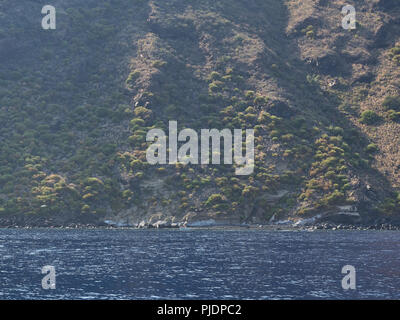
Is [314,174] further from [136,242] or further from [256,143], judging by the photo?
[136,242]

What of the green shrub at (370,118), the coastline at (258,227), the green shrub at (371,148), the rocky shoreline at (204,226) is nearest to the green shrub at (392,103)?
the green shrub at (370,118)

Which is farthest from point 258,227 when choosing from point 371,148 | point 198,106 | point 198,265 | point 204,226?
point 198,265

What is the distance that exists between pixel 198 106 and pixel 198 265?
242ft

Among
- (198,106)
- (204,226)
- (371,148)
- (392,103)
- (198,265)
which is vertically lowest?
(204,226)

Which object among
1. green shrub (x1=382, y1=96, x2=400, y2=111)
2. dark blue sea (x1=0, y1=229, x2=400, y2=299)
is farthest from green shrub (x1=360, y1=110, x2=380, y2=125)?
dark blue sea (x1=0, y1=229, x2=400, y2=299)

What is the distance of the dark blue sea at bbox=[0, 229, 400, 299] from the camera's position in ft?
124

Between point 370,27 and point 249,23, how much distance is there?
1221 inches

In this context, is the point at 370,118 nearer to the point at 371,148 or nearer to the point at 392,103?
the point at 392,103

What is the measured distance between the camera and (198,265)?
50062 mm

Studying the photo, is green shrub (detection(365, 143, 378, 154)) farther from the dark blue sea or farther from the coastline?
the dark blue sea

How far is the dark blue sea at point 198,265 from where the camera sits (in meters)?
37.9

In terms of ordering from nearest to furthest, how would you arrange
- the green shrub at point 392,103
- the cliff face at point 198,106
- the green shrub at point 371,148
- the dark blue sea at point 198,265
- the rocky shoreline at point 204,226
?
the dark blue sea at point 198,265 → the rocky shoreline at point 204,226 → the cliff face at point 198,106 → the green shrub at point 371,148 → the green shrub at point 392,103

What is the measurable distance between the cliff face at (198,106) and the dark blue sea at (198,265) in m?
17.9

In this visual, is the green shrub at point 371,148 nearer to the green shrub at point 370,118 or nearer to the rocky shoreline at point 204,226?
the green shrub at point 370,118
